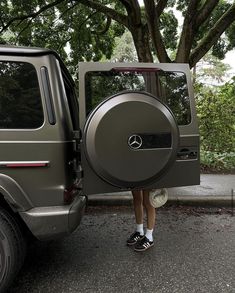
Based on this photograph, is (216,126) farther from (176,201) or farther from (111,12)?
(111,12)

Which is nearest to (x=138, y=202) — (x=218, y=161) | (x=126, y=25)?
(x=218, y=161)

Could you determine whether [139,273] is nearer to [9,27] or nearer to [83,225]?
[83,225]

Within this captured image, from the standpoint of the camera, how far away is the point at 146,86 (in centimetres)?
334

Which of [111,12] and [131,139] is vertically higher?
[111,12]

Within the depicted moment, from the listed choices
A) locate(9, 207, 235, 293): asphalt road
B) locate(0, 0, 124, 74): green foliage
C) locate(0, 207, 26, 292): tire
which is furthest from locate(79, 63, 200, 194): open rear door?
locate(0, 0, 124, 74): green foliage

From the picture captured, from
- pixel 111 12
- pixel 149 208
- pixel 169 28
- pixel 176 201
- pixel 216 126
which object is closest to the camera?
pixel 149 208

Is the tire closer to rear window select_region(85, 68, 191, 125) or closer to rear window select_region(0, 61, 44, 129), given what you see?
rear window select_region(0, 61, 44, 129)

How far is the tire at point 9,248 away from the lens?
8.97 ft

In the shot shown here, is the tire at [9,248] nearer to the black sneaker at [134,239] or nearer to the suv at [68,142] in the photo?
the suv at [68,142]

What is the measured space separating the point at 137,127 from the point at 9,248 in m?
1.36

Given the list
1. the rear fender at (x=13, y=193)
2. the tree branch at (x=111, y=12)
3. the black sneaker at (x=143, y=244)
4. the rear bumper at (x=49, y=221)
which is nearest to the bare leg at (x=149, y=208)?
the black sneaker at (x=143, y=244)

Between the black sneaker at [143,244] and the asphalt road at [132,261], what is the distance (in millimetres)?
60

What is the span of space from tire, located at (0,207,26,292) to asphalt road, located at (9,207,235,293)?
0.29 m

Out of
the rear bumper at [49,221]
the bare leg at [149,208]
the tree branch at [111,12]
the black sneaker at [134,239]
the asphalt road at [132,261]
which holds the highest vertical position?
the tree branch at [111,12]
